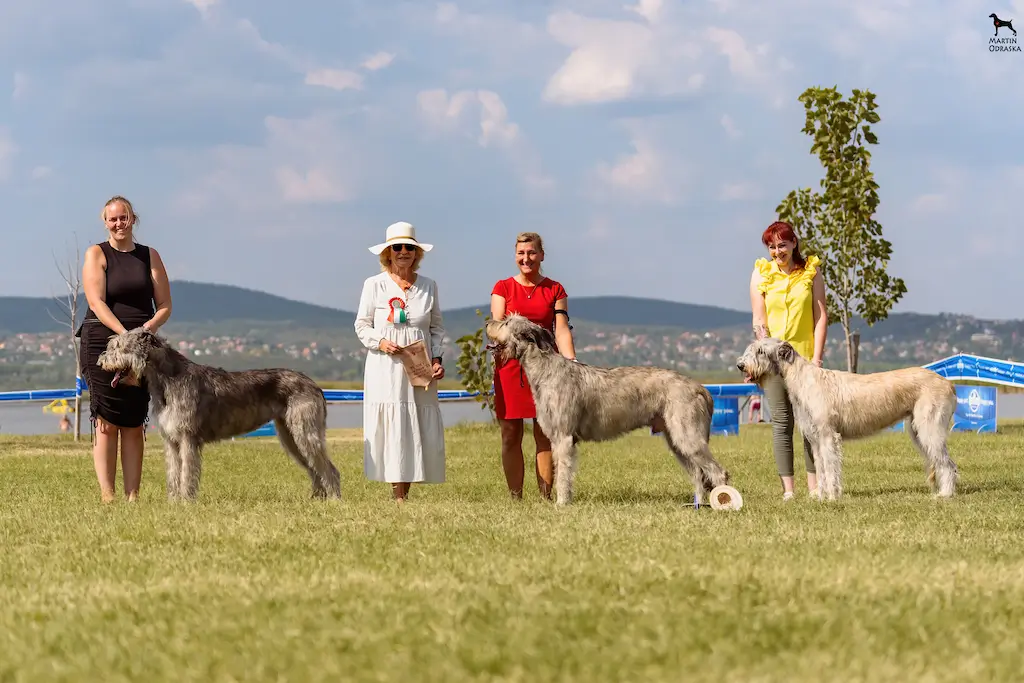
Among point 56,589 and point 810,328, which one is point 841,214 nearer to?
point 810,328

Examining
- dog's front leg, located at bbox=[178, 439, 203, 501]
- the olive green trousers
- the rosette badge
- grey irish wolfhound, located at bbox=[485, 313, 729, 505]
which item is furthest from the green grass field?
the rosette badge

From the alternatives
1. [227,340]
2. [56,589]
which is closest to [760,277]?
[56,589]

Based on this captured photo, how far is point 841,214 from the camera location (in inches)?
998

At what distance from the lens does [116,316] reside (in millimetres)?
10438

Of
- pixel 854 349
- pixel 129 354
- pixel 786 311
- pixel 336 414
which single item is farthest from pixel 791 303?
pixel 336 414

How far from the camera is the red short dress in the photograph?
10.7 m

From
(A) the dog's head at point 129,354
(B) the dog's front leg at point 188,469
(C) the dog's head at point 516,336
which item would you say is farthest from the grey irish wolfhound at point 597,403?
(A) the dog's head at point 129,354

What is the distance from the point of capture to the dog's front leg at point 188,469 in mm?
10492

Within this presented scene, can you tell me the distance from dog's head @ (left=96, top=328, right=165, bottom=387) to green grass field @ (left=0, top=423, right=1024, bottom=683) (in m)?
1.14

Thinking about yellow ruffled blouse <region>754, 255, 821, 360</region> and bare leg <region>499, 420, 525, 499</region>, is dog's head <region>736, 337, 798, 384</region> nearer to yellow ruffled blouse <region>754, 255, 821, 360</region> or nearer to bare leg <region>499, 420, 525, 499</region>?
yellow ruffled blouse <region>754, 255, 821, 360</region>

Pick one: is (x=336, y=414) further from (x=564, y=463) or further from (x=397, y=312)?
(x=564, y=463)

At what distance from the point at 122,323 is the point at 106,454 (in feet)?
3.91

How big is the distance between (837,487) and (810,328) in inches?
58.6

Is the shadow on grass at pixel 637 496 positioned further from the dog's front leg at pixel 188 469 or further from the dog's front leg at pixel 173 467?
the dog's front leg at pixel 173 467
